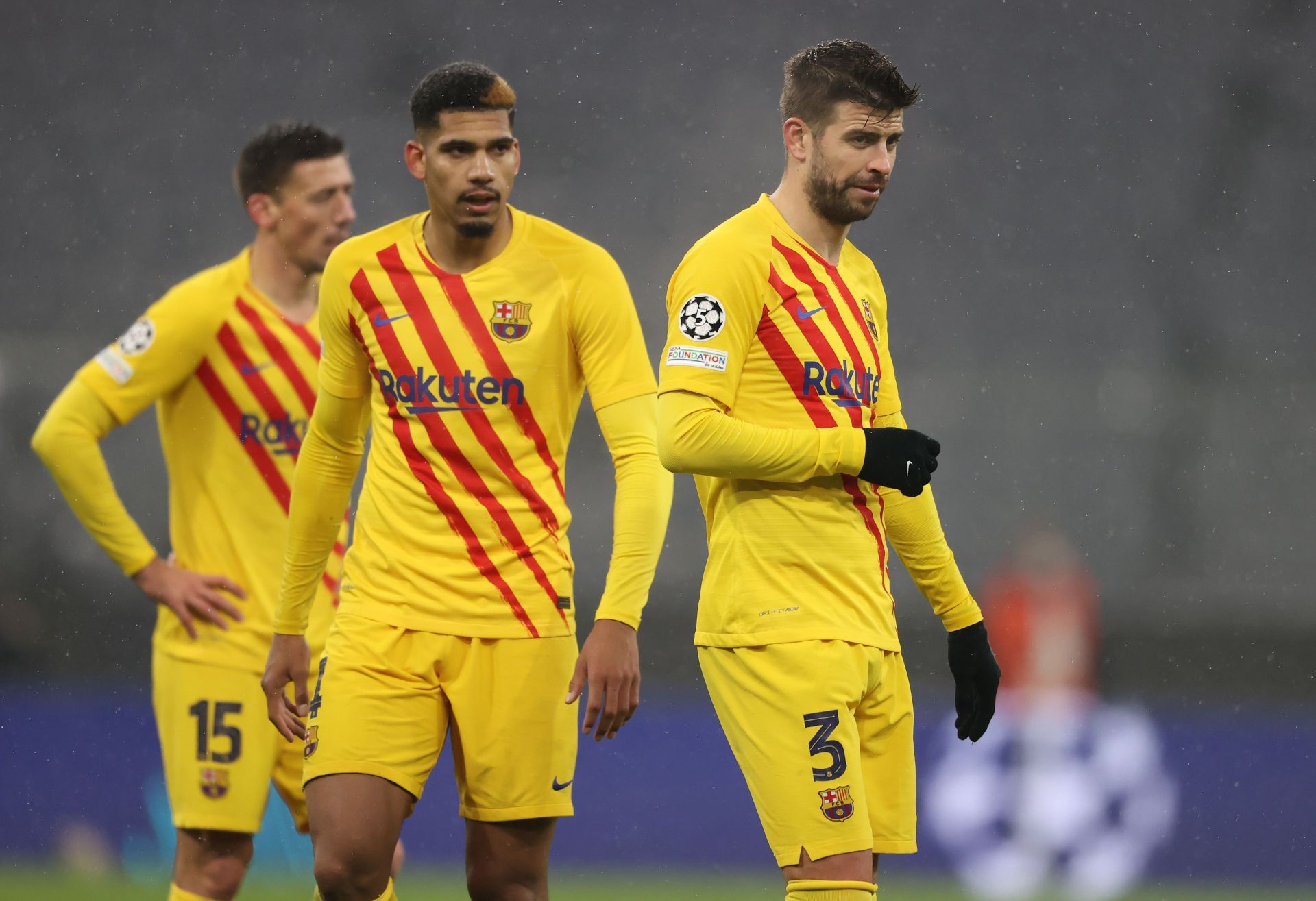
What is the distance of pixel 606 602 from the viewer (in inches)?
138

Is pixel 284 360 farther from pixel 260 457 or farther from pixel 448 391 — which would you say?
pixel 448 391

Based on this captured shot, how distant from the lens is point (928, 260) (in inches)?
462

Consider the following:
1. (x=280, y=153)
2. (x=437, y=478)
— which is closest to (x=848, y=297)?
(x=437, y=478)

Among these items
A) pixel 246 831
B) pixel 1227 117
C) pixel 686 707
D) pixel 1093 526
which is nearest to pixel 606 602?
pixel 246 831

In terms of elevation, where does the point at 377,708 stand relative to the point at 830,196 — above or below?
below

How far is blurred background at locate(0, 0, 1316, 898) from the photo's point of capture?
9.76m

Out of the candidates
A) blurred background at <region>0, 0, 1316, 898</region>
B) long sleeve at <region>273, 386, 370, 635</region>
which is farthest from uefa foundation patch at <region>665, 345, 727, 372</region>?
blurred background at <region>0, 0, 1316, 898</region>

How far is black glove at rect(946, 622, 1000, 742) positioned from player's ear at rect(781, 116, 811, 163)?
1068 millimetres

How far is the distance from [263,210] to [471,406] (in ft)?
5.36

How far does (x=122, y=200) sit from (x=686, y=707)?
6.35 m

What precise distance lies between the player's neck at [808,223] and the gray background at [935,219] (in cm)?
Result: 652

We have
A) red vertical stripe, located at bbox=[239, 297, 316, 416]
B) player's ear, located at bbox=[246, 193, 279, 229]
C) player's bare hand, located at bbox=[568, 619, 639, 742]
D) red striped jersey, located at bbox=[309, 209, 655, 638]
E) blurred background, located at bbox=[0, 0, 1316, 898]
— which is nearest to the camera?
player's bare hand, located at bbox=[568, 619, 639, 742]

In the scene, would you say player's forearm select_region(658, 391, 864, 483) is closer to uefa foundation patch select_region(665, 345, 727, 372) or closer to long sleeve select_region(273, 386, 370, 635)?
uefa foundation patch select_region(665, 345, 727, 372)

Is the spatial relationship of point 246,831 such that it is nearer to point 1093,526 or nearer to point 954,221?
point 1093,526
